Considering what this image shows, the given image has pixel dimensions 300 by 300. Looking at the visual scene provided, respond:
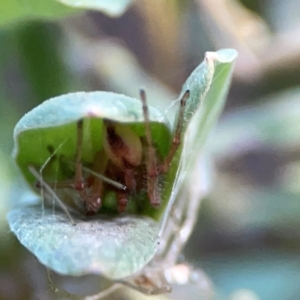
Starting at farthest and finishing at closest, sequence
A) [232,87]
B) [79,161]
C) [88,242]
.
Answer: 1. [232,87]
2. [79,161]
3. [88,242]

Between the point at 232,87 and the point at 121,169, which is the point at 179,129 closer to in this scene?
the point at 121,169

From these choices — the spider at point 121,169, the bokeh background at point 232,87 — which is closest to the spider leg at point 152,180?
the spider at point 121,169

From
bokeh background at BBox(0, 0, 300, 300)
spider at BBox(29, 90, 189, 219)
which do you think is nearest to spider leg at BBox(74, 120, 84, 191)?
spider at BBox(29, 90, 189, 219)

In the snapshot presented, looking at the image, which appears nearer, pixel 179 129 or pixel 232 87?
pixel 179 129

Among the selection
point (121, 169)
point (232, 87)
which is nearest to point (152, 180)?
point (121, 169)

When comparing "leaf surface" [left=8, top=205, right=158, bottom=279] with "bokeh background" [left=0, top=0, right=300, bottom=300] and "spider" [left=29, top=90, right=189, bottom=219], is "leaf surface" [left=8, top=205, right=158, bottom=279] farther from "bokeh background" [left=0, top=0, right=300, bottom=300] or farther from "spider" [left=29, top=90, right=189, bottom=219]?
"bokeh background" [left=0, top=0, right=300, bottom=300]

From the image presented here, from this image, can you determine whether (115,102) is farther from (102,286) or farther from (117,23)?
(117,23)
